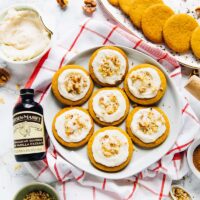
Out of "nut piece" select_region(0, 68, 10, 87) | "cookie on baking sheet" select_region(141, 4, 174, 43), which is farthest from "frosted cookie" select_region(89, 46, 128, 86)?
"nut piece" select_region(0, 68, 10, 87)

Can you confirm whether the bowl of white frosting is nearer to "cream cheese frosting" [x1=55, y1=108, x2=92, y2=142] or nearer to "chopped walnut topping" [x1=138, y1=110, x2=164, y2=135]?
"cream cheese frosting" [x1=55, y1=108, x2=92, y2=142]

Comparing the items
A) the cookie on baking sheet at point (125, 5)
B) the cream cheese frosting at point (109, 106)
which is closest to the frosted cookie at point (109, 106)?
the cream cheese frosting at point (109, 106)

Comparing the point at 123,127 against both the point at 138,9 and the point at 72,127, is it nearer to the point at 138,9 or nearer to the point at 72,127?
the point at 72,127

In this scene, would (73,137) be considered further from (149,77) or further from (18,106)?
(149,77)

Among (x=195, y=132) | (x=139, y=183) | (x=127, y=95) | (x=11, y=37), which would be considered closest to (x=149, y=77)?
(x=127, y=95)

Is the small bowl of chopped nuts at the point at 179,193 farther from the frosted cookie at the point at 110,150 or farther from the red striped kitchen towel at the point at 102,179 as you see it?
the frosted cookie at the point at 110,150

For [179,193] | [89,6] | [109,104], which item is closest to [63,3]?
[89,6]
